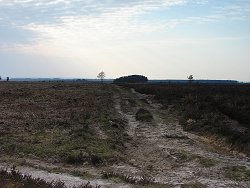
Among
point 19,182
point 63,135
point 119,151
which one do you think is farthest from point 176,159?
point 19,182

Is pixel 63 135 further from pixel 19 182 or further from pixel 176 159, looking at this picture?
pixel 19 182

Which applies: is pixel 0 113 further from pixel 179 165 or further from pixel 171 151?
pixel 179 165

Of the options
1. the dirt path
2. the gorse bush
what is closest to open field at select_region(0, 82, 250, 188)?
the dirt path

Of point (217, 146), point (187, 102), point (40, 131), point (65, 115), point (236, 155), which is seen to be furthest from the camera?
point (187, 102)

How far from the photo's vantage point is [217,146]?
25.8 m

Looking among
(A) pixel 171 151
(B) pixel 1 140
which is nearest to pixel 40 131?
(B) pixel 1 140

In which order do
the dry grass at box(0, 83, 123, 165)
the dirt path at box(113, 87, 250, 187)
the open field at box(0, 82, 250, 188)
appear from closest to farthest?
the open field at box(0, 82, 250, 188)
the dirt path at box(113, 87, 250, 187)
the dry grass at box(0, 83, 123, 165)

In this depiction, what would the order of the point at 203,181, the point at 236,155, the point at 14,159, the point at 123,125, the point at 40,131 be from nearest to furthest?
the point at 203,181 → the point at 14,159 → the point at 236,155 → the point at 40,131 → the point at 123,125

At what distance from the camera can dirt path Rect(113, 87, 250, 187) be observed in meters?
18.2

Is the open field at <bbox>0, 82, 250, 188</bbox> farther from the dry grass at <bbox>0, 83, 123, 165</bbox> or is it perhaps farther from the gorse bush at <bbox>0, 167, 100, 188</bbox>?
the gorse bush at <bbox>0, 167, 100, 188</bbox>

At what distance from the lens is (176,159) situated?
Result: 72.3 ft

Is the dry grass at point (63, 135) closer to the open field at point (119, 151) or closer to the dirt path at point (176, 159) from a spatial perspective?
the open field at point (119, 151)

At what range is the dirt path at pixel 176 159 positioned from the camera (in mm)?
18219

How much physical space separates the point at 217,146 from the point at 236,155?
2.63m
